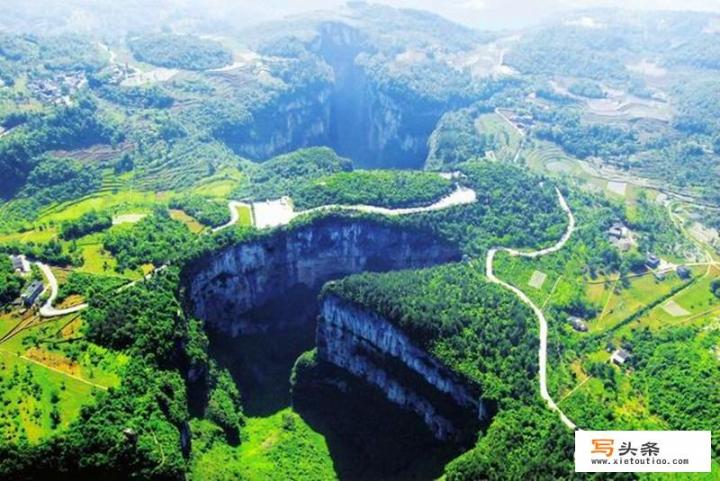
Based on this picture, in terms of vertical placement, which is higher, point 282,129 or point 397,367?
point 397,367

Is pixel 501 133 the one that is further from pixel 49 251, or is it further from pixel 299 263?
pixel 49 251

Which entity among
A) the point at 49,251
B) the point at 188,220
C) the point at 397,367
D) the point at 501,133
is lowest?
the point at 501,133

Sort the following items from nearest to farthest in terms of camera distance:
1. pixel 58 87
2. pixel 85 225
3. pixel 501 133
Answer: pixel 85 225, pixel 58 87, pixel 501 133

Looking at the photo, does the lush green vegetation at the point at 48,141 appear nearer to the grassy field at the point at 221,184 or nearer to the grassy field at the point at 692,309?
the grassy field at the point at 221,184

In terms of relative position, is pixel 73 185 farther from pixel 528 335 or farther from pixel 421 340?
pixel 528 335

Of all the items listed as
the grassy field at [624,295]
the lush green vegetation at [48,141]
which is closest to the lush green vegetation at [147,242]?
the lush green vegetation at [48,141]

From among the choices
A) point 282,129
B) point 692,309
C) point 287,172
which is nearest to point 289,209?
point 287,172

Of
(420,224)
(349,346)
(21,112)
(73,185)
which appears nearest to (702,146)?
(420,224)
